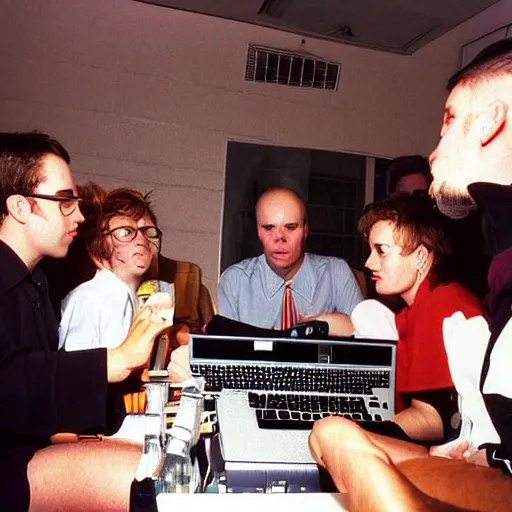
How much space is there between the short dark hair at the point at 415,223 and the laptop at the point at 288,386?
0.37 m

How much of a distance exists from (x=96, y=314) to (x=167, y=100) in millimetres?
775

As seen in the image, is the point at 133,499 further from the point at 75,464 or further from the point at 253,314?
the point at 253,314

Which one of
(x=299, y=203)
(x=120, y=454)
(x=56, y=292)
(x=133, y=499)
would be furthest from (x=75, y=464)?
(x=299, y=203)

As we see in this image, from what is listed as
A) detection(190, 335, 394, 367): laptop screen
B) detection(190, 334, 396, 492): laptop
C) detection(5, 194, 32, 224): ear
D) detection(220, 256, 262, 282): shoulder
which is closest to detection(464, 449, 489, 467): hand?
detection(190, 334, 396, 492): laptop

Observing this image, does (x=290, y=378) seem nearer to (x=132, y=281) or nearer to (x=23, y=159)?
(x=132, y=281)

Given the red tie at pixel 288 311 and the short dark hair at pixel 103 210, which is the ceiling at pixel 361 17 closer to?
the short dark hair at pixel 103 210

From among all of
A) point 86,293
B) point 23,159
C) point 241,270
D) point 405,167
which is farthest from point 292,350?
point 23,159

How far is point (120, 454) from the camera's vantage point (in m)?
2.20

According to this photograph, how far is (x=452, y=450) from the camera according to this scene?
2.36 m

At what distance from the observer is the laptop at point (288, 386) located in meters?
2.24

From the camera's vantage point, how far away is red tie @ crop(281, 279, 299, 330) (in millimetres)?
2477

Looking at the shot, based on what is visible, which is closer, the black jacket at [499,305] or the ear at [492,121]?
the black jacket at [499,305]

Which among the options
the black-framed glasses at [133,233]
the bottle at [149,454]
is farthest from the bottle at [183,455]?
the black-framed glasses at [133,233]

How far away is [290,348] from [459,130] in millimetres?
969
